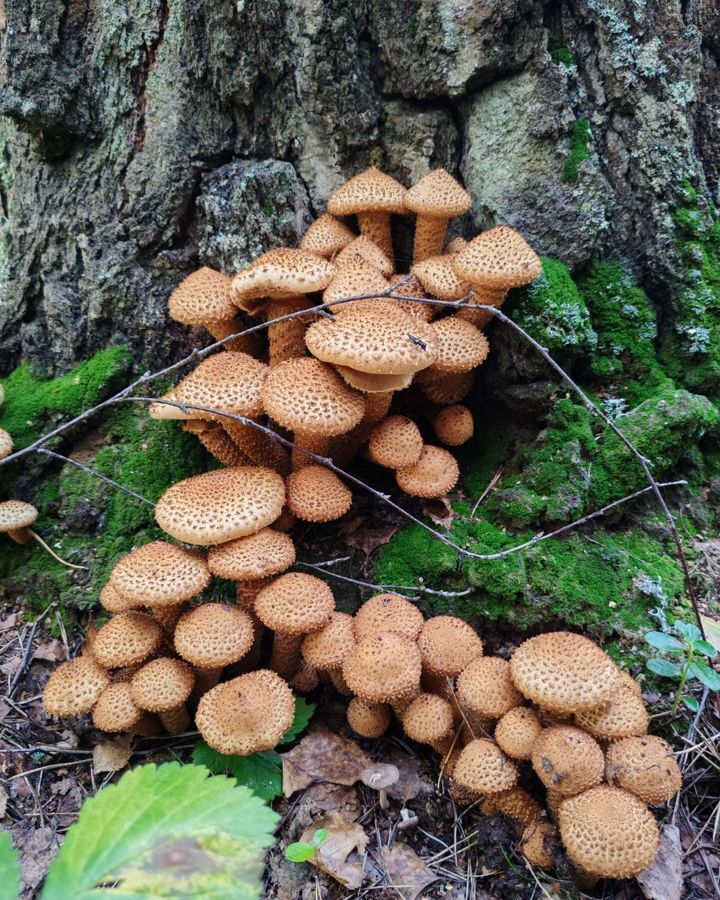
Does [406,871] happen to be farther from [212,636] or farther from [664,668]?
[664,668]

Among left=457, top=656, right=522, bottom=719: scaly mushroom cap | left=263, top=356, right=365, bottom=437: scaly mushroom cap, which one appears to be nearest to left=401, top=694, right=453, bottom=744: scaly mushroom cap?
left=457, top=656, right=522, bottom=719: scaly mushroom cap

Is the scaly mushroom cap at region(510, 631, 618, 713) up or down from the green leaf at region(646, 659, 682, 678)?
up

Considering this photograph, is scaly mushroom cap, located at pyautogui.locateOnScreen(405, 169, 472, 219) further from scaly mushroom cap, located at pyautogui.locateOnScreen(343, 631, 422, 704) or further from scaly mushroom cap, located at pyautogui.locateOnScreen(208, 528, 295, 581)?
scaly mushroom cap, located at pyautogui.locateOnScreen(343, 631, 422, 704)

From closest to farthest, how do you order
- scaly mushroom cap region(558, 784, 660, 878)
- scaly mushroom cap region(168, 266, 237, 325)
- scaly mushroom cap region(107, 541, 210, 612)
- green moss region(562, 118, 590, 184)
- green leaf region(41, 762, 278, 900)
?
green leaf region(41, 762, 278, 900)
scaly mushroom cap region(558, 784, 660, 878)
scaly mushroom cap region(107, 541, 210, 612)
scaly mushroom cap region(168, 266, 237, 325)
green moss region(562, 118, 590, 184)

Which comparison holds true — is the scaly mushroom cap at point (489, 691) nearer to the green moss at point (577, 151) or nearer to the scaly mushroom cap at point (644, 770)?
the scaly mushroom cap at point (644, 770)

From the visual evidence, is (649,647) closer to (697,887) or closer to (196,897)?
(697,887)
